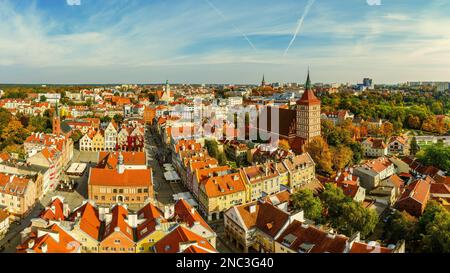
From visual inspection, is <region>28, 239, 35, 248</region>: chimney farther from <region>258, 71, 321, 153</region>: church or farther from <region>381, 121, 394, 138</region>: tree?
<region>381, 121, 394, 138</region>: tree

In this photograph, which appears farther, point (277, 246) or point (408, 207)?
point (408, 207)

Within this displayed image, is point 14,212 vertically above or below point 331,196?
below

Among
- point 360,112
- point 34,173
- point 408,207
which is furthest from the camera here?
point 360,112

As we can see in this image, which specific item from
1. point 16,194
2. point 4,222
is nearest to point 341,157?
point 16,194

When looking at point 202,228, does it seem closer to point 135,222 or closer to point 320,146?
point 135,222

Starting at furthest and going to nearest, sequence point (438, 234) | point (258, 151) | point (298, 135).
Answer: point (298, 135) < point (258, 151) < point (438, 234)

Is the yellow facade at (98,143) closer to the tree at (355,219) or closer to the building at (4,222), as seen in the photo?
the building at (4,222)

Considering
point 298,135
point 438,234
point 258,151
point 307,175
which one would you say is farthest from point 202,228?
point 298,135
